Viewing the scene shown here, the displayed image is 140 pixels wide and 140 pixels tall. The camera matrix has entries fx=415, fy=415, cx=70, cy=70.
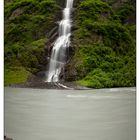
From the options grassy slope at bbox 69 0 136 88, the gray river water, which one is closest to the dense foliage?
grassy slope at bbox 69 0 136 88

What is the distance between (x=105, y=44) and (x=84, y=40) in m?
0.15

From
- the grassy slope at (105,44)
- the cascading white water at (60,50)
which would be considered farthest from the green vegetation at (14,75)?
→ the grassy slope at (105,44)

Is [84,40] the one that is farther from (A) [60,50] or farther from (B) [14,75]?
(B) [14,75]

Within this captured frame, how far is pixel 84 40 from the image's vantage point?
9.30ft

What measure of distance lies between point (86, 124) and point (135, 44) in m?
0.67

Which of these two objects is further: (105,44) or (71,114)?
(105,44)

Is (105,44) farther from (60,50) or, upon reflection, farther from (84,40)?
(60,50)

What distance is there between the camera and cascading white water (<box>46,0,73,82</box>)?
2.80 meters

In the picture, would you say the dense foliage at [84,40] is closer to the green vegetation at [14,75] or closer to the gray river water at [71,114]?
the green vegetation at [14,75]

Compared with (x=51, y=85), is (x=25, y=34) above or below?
above

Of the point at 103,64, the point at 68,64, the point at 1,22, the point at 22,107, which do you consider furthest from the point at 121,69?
the point at 1,22

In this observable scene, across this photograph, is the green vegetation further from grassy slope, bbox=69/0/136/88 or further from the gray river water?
grassy slope, bbox=69/0/136/88

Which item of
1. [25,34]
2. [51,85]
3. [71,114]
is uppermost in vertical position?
[25,34]

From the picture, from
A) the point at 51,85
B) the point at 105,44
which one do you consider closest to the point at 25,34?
the point at 51,85
